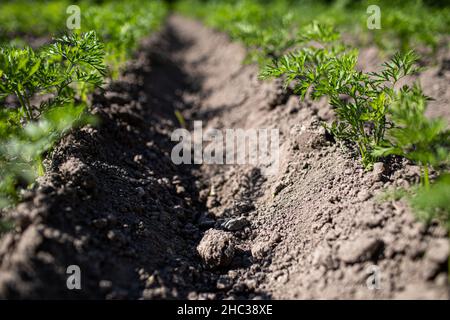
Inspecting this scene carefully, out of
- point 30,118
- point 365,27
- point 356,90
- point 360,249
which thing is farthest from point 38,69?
point 365,27

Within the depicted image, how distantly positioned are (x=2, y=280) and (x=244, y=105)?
3.75 metres

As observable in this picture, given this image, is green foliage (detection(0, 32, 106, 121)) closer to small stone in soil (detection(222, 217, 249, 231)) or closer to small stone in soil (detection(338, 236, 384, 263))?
small stone in soil (detection(222, 217, 249, 231))

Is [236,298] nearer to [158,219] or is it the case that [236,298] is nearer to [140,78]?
[158,219]

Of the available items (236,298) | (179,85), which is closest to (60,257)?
(236,298)

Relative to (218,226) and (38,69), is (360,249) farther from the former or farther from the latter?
(38,69)

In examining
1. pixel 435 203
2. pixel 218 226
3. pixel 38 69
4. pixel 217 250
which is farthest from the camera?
pixel 218 226

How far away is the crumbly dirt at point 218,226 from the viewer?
2.06 metres

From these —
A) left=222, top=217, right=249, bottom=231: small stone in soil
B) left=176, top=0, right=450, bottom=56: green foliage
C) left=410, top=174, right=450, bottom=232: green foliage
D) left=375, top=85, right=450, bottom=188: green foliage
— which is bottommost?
left=222, top=217, right=249, bottom=231: small stone in soil

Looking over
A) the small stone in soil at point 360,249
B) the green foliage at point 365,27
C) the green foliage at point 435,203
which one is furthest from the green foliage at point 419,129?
the green foliage at point 365,27

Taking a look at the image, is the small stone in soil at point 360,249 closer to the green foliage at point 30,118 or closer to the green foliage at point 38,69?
the green foliage at point 30,118

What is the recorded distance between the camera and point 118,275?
2.29m

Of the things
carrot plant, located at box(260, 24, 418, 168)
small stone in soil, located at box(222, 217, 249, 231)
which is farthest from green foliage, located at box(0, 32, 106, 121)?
small stone in soil, located at box(222, 217, 249, 231)

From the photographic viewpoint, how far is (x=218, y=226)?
312 centimetres

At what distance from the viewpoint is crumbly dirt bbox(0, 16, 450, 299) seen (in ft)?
6.77
